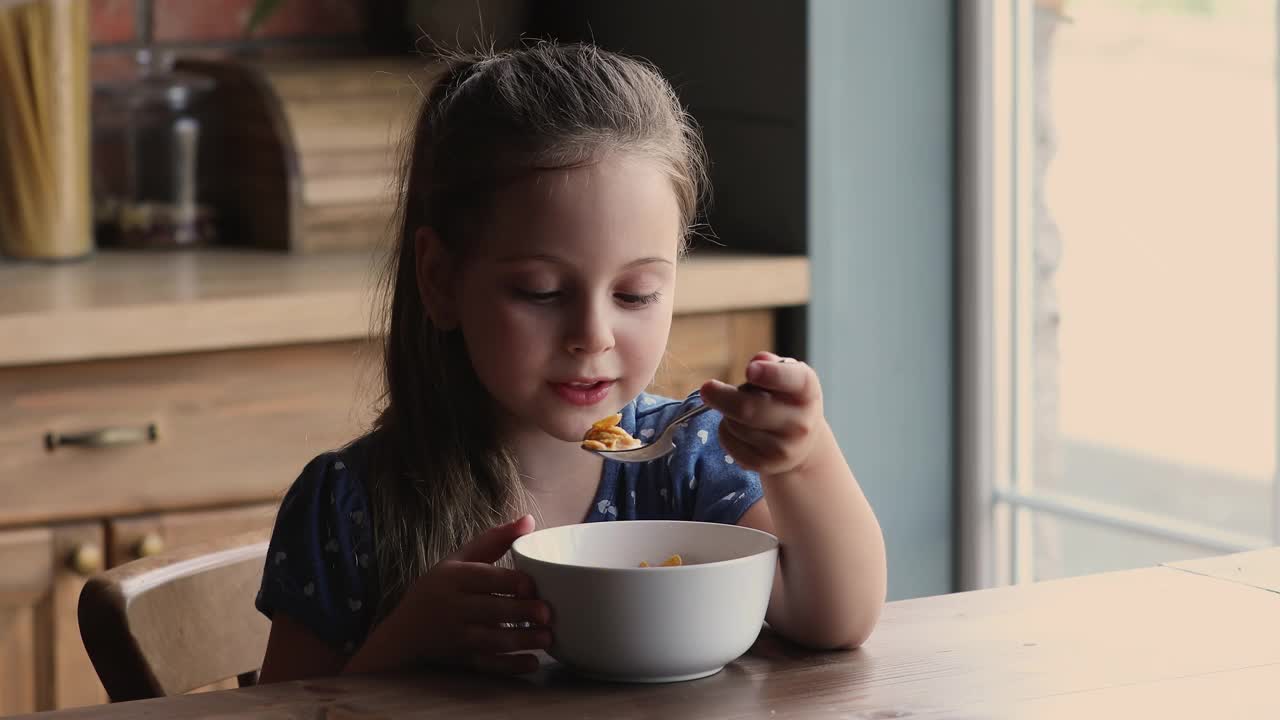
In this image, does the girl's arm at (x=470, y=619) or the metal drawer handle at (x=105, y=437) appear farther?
the metal drawer handle at (x=105, y=437)

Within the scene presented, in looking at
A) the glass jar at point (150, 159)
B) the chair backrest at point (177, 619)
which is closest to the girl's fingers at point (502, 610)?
the chair backrest at point (177, 619)

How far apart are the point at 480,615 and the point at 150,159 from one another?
5.65ft

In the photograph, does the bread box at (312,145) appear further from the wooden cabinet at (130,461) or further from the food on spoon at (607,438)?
the food on spoon at (607,438)

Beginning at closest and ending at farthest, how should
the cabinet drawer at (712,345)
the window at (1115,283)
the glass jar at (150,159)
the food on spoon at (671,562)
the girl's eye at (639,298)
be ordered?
the food on spoon at (671,562) < the girl's eye at (639,298) < the window at (1115,283) < the cabinet drawer at (712,345) < the glass jar at (150,159)

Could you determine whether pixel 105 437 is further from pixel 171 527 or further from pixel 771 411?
pixel 771 411

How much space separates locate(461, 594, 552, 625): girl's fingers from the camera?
754mm

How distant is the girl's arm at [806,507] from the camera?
2.56ft

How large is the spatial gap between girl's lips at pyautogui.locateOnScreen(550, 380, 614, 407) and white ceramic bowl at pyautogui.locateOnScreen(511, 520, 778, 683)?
17 cm

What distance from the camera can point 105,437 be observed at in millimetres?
1661

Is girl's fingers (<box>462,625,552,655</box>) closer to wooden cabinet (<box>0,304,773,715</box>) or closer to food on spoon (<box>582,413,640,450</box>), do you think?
food on spoon (<box>582,413,640,450</box>)

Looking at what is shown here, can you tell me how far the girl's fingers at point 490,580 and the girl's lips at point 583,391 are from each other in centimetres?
16

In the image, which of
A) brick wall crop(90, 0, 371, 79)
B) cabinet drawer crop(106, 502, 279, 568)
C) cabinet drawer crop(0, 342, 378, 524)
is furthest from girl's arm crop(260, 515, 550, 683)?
brick wall crop(90, 0, 371, 79)

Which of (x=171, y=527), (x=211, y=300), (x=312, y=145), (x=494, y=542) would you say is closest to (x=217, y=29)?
(x=312, y=145)

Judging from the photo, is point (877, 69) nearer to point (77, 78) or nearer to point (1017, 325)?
point (1017, 325)
